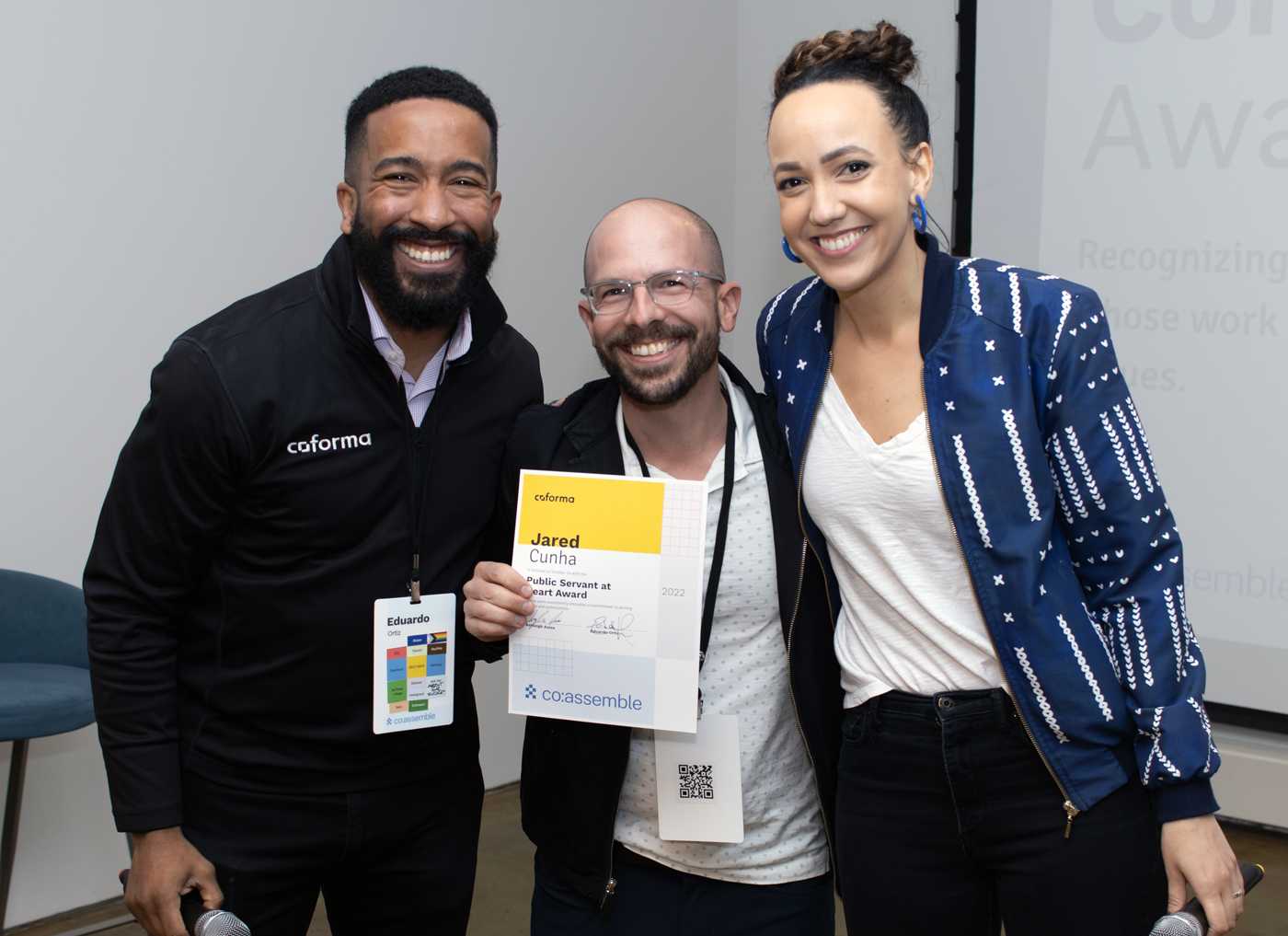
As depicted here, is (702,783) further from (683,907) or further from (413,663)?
(413,663)

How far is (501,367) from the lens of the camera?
2.29 meters

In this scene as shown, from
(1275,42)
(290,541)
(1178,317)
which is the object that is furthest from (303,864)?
(1275,42)

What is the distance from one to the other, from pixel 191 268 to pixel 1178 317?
3146 millimetres

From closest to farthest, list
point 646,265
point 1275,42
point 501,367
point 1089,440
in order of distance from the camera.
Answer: point 1089,440
point 646,265
point 501,367
point 1275,42

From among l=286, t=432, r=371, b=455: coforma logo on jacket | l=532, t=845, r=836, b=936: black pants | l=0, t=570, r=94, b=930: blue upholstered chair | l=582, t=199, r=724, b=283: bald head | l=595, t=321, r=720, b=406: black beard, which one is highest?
l=582, t=199, r=724, b=283: bald head

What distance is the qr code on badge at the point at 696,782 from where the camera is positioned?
6.49 feet

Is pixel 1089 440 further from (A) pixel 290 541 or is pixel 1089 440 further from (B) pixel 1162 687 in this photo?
(A) pixel 290 541

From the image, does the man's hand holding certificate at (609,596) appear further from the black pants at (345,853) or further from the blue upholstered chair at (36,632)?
the blue upholstered chair at (36,632)

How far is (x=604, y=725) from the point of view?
→ 2021 mm

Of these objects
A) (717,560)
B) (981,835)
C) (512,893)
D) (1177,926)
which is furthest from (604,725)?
(512,893)

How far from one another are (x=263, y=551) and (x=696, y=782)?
30.4 inches

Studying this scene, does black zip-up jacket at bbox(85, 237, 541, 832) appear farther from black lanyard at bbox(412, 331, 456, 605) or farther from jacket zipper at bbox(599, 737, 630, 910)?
jacket zipper at bbox(599, 737, 630, 910)

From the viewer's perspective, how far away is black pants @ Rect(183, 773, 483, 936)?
2051 mm
